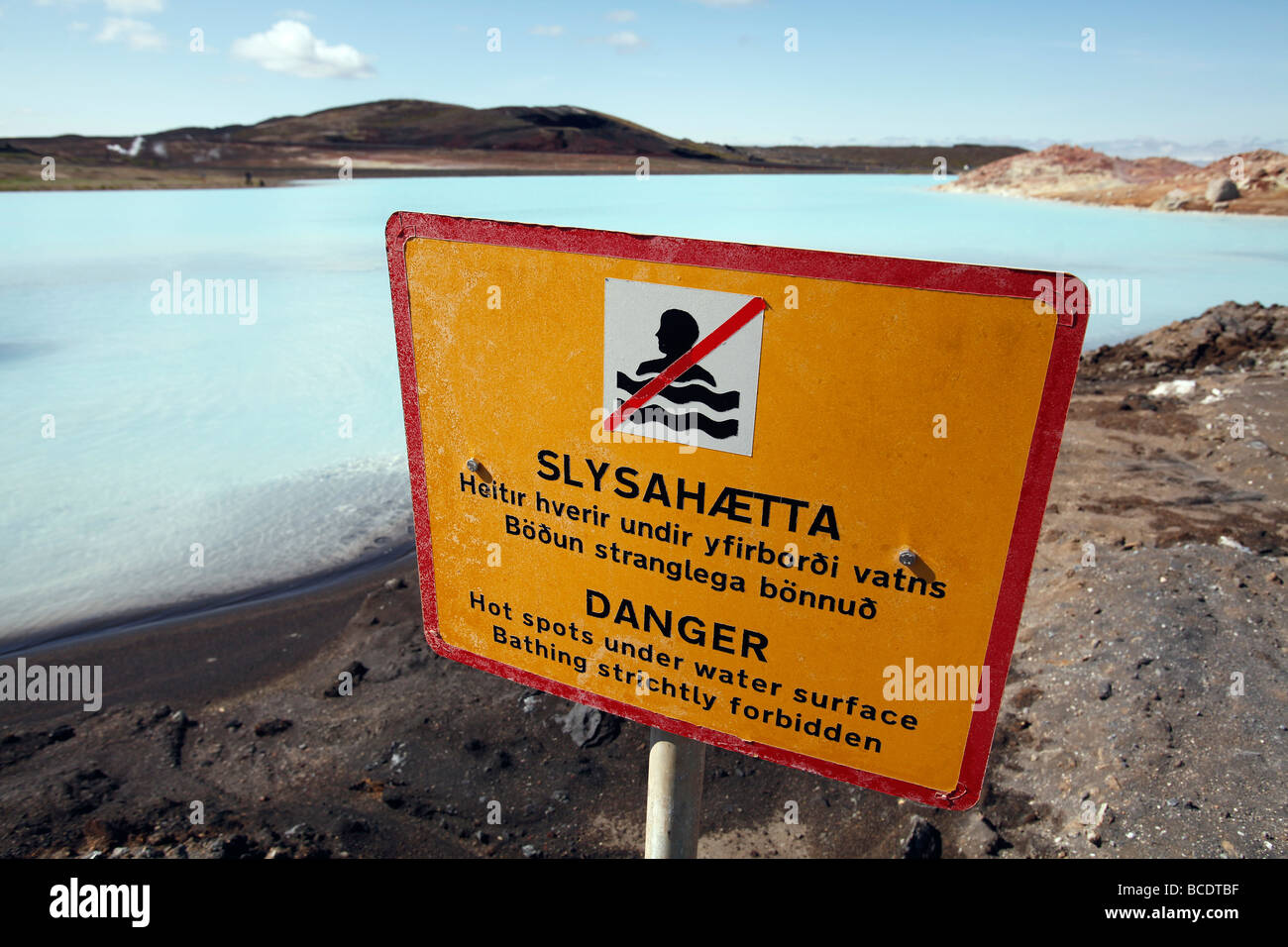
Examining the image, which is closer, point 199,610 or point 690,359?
point 690,359

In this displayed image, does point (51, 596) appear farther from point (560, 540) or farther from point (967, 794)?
point (967, 794)

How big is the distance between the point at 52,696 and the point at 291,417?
256 inches

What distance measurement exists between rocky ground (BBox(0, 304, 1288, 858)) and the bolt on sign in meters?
2.59

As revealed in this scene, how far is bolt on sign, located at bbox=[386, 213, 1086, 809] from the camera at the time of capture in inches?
42.7

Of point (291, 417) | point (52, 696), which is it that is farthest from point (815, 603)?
point (291, 417)

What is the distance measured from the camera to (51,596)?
20.3 ft

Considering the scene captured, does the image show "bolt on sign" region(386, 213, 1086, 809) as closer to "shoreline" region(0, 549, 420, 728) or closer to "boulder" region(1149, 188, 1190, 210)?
"shoreline" region(0, 549, 420, 728)

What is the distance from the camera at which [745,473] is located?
1.24 meters

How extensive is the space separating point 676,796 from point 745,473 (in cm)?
65

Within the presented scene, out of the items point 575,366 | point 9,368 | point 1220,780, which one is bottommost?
point 1220,780
